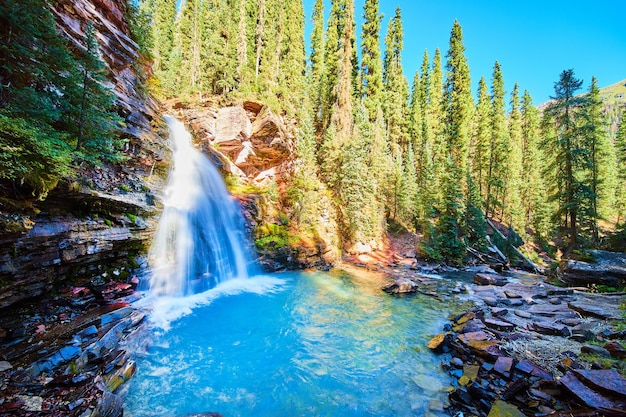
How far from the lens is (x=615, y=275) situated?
36.9 ft

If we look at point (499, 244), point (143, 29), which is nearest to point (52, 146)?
point (143, 29)

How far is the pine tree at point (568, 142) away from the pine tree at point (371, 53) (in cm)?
1948

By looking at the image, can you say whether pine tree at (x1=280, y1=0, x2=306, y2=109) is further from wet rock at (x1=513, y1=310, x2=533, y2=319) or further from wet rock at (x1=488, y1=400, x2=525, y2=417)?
wet rock at (x1=488, y1=400, x2=525, y2=417)

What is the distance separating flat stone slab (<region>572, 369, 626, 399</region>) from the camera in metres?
3.90

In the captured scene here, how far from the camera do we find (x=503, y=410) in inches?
174

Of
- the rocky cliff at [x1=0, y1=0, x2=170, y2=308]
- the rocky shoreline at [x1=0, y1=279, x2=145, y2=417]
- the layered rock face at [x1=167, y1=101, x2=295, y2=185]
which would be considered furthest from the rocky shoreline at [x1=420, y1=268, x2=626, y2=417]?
the layered rock face at [x1=167, y1=101, x2=295, y2=185]

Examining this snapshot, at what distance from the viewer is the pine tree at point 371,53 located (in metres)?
34.3

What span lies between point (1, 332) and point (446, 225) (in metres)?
26.1

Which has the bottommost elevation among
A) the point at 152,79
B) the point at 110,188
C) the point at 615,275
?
the point at 615,275

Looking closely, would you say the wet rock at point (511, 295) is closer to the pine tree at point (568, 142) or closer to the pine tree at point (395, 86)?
the pine tree at point (568, 142)

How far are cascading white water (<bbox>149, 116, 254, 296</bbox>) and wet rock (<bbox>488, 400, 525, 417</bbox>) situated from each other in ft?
38.1

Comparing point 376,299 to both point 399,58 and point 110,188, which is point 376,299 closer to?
point 110,188

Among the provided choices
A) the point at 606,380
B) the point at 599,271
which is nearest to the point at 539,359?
the point at 606,380

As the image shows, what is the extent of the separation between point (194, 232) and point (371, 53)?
33989 mm
